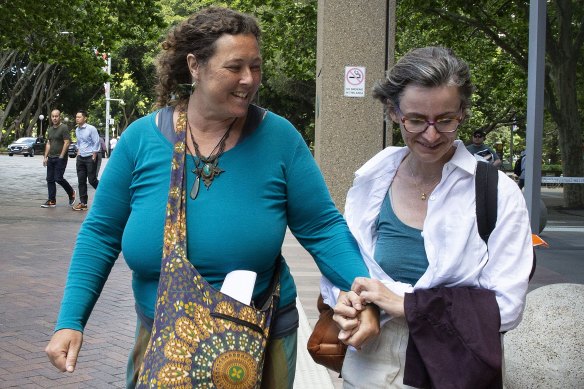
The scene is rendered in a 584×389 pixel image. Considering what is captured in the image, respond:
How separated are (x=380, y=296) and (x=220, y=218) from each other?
473 mm

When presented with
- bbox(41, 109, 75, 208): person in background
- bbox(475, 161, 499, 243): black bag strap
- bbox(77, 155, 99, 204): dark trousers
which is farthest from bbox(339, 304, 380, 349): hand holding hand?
bbox(77, 155, 99, 204): dark trousers

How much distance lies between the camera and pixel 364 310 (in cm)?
233

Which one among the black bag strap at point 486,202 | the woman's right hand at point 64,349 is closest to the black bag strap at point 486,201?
the black bag strap at point 486,202

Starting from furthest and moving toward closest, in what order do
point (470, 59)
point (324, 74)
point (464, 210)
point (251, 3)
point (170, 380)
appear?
point (470, 59) < point (251, 3) < point (324, 74) < point (464, 210) < point (170, 380)

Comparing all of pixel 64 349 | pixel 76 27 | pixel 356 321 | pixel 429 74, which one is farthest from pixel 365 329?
pixel 76 27

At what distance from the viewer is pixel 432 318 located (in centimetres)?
225

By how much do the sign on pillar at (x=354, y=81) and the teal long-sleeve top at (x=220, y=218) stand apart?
29.5ft

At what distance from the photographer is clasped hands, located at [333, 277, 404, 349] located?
230 centimetres

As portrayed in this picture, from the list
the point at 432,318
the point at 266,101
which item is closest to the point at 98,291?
the point at 432,318

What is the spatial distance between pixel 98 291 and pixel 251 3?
60.9 feet

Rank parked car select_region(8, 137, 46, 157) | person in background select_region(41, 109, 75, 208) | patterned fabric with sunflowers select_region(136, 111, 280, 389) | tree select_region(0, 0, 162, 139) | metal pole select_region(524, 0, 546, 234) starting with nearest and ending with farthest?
patterned fabric with sunflowers select_region(136, 111, 280, 389) → metal pole select_region(524, 0, 546, 234) → person in background select_region(41, 109, 75, 208) → tree select_region(0, 0, 162, 139) → parked car select_region(8, 137, 46, 157)

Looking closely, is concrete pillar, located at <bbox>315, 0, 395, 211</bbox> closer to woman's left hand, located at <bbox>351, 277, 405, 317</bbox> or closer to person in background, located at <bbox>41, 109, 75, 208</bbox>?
person in background, located at <bbox>41, 109, 75, 208</bbox>

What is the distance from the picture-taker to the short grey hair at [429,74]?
7.70 feet

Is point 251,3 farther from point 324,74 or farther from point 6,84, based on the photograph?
point 6,84
